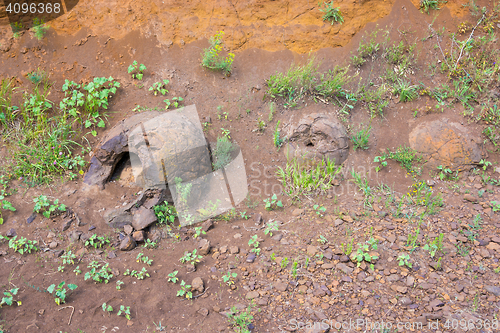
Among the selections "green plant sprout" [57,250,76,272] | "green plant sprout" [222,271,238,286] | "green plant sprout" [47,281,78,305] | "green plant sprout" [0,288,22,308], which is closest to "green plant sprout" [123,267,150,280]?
"green plant sprout" [47,281,78,305]

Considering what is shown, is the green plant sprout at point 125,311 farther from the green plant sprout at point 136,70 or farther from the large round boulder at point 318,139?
the green plant sprout at point 136,70

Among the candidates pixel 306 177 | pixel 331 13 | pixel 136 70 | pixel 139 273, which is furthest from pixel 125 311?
pixel 331 13

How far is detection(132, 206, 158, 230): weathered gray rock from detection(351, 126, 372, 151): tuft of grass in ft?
9.60

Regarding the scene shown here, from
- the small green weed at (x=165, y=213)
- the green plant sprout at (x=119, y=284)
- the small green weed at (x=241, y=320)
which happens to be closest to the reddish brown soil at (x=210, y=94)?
the green plant sprout at (x=119, y=284)

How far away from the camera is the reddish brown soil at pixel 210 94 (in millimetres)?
3256

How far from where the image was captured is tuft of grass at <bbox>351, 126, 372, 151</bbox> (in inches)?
182

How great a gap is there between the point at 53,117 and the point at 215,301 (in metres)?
3.50

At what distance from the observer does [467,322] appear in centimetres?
270

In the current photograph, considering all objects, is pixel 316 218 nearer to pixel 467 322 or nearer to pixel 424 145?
pixel 467 322

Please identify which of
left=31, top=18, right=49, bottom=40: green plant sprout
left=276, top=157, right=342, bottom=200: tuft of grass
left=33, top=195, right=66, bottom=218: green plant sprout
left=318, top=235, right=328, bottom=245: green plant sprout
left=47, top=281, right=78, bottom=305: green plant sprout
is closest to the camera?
left=47, top=281, right=78, bottom=305: green plant sprout

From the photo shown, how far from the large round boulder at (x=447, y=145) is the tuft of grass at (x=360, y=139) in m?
0.70

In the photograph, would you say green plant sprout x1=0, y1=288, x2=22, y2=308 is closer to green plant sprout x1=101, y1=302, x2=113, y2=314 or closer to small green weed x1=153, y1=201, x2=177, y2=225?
green plant sprout x1=101, y1=302, x2=113, y2=314

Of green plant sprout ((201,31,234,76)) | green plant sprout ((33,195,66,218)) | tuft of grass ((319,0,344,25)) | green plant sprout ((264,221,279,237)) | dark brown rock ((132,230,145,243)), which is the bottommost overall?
green plant sprout ((264,221,279,237))

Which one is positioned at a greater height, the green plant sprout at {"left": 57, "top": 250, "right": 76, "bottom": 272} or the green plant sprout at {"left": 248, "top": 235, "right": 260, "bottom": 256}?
the green plant sprout at {"left": 57, "top": 250, "right": 76, "bottom": 272}
